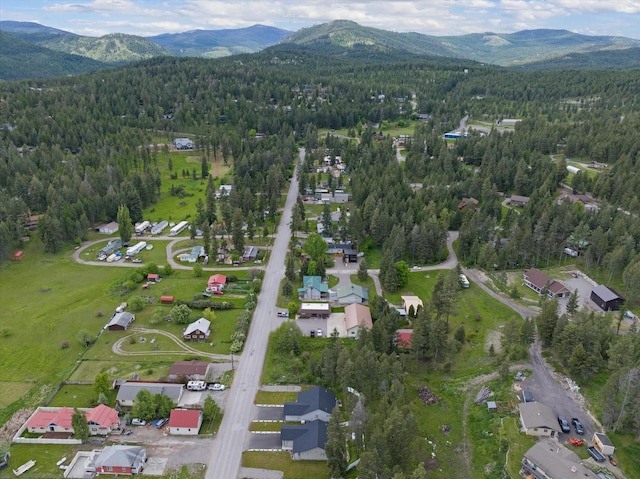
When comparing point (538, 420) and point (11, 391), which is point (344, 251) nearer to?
point (538, 420)

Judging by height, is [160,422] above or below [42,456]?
above

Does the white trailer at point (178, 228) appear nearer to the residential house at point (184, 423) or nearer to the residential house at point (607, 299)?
the residential house at point (184, 423)

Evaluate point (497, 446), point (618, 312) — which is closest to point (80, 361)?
point (497, 446)

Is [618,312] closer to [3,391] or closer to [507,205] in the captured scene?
[507,205]

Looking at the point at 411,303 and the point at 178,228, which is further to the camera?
the point at 178,228

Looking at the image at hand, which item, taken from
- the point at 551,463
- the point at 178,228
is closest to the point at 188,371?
the point at 551,463

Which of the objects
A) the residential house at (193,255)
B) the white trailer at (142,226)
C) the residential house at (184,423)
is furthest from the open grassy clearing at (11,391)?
the white trailer at (142,226)

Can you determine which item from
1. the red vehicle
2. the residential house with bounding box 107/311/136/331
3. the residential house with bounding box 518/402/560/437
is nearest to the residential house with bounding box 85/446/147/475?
the residential house with bounding box 107/311/136/331
